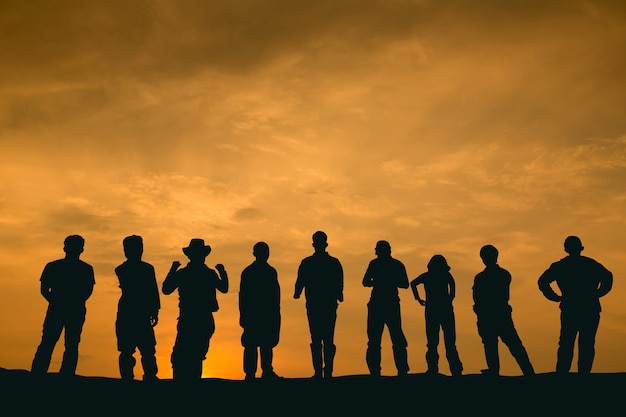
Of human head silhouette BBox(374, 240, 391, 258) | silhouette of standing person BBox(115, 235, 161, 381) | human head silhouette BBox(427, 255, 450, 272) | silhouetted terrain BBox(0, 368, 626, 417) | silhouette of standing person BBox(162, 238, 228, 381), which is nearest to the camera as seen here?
silhouetted terrain BBox(0, 368, 626, 417)

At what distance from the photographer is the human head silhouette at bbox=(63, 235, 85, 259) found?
1304cm

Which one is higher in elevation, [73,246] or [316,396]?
[73,246]

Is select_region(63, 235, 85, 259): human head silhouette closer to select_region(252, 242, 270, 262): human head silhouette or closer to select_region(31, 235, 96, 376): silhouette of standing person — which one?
select_region(31, 235, 96, 376): silhouette of standing person

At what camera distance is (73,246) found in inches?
514

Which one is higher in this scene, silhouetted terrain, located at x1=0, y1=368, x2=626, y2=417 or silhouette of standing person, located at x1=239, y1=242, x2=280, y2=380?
silhouette of standing person, located at x1=239, y1=242, x2=280, y2=380

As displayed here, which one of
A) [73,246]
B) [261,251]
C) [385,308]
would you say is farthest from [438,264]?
[73,246]

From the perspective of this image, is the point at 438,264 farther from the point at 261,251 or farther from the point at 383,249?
the point at 261,251

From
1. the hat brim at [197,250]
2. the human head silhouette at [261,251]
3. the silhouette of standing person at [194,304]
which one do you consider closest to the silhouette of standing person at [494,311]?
the human head silhouette at [261,251]

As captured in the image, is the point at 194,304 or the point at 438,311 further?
the point at 438,311

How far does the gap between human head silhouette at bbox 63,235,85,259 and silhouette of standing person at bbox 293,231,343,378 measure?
13.6 ft

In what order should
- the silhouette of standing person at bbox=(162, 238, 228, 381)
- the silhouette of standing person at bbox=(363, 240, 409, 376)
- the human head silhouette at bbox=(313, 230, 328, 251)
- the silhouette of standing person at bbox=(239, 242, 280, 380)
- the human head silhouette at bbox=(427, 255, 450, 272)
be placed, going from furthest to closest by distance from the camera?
the human head silhouette at bbox=(427, 255, 450, 272) → the silhouette of standing person at bbox=(363, 240, 409, 376) → the human head silhouette at bbox=(313, 230, 328, 251) → the silhouette of standing person at bbox=(239, 242, 280, 380) → the silhouette of standing person at bbox=(162, 238, 228, 381)

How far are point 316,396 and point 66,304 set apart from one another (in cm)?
504

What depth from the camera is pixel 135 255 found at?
12.9 metres

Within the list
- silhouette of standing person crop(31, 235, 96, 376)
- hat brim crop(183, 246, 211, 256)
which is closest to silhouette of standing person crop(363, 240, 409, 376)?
hat brim crop(183, 246, 211, 256)
